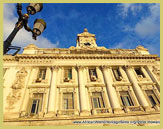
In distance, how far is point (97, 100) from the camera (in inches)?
455

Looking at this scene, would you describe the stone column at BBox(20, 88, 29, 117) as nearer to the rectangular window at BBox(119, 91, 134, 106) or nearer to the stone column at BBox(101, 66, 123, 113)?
the stone column at BBox(101, 66, 123, 113)

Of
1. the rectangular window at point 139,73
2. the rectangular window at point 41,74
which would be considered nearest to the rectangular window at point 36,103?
the rectangular window at point 41,74

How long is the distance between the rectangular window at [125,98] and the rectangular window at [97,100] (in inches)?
91.9

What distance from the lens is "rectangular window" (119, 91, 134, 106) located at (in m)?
11.5

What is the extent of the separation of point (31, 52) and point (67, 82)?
288 inches

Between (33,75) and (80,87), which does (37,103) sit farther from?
(80,87)

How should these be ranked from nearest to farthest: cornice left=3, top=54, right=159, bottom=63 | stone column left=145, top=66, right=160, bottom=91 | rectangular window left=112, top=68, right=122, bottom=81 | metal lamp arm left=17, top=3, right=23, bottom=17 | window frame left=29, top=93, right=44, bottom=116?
1. metal lamp arm left=17, top=3, right=23, bottom=17
2. window frame left=29, top=93, right=44, bottom=116
3. stone column left=145, top=66, right=160, bottom=91
4. rectangular window left=112, top=68, right=122, bottom=81
5. cornice left=3, top=54, right=159, bottom=63

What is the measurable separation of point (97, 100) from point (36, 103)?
248 inches

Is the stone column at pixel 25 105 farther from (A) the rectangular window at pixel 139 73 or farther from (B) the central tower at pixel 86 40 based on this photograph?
(A) the rectangular window at pixel 139 73

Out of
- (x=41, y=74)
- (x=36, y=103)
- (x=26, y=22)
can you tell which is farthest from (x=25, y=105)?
(x=26, y=22)

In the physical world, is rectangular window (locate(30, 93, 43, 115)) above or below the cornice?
below

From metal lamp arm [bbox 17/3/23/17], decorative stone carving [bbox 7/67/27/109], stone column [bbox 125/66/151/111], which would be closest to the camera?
metal lamp arm [bbox 17/3/23/17]

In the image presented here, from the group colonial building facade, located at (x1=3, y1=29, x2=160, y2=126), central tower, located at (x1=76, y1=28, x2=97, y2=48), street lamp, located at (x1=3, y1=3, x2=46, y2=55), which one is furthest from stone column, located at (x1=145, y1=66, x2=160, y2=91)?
street lamp, located at (x1=3, y1=3, x2=46, y2=55)

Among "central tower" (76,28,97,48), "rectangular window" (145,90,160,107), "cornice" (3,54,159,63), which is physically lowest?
"rectangular window" (145,90,160,107)
